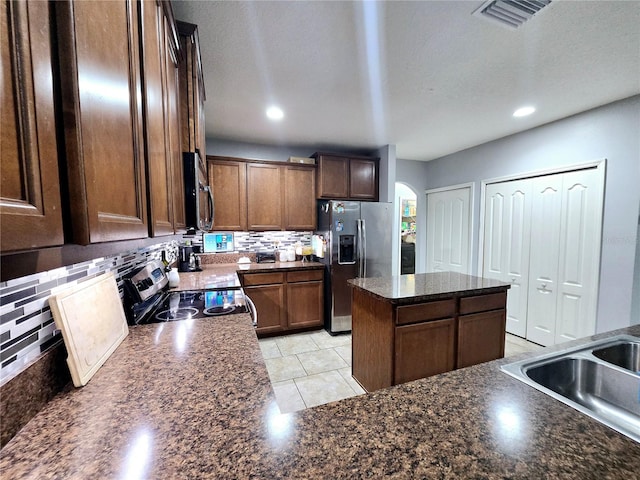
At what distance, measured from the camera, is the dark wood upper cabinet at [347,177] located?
12.3 ft

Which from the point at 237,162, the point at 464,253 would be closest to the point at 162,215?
the point at 237,162

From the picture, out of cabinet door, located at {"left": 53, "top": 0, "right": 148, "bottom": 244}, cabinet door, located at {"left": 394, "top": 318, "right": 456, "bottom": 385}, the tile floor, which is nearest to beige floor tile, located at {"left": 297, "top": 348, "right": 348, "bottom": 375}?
the tile floor

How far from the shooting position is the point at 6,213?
0.30 m

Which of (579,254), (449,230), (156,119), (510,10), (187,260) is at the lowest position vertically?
(187,260)

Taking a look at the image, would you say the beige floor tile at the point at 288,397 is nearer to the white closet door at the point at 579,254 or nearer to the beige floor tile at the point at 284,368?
the beige floor tile at the point at 284,368

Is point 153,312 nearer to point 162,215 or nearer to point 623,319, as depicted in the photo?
point 162,215

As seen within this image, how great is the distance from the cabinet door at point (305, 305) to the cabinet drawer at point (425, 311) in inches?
70.6

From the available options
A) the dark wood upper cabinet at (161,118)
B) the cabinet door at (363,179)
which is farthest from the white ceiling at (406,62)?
the cabinet door at (363,179)

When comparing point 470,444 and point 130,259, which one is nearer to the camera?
point 470,444

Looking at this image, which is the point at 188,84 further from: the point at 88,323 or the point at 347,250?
the point at 347,250

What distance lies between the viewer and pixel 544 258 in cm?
308

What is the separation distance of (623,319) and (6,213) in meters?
3.94

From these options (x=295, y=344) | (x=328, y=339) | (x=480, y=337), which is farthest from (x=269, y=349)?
(x=480, y=337)

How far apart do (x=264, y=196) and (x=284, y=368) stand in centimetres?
217
